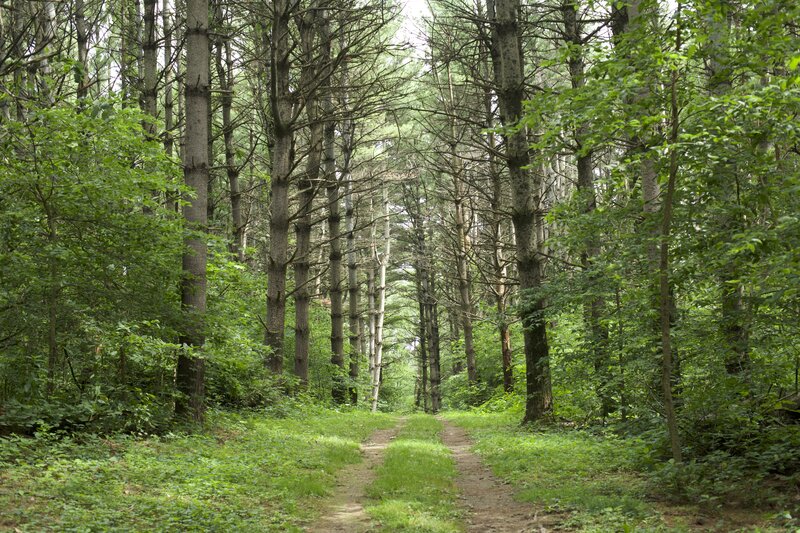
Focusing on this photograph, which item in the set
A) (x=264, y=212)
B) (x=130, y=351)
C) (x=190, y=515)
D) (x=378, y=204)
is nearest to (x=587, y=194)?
(x=190, y=515)

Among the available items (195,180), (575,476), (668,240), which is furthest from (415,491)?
(195,180)

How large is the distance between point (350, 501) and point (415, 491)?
2.53 ft

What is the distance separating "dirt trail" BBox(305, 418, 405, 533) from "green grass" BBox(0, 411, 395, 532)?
0.55 feet

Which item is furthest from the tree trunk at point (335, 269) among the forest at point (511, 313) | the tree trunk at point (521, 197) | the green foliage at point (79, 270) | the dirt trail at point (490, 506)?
the dirt trail at point (490, 506)

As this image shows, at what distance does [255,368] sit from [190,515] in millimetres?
6765

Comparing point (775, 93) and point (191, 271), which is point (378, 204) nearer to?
point (191, 271)

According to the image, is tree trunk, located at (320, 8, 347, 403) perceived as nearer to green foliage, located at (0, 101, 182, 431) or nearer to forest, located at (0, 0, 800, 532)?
forest, located at (0, 0, 800, 532)

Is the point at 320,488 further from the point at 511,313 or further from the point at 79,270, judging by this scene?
the point at 511,313

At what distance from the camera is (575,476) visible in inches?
274

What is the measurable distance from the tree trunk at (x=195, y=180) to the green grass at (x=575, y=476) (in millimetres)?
4767

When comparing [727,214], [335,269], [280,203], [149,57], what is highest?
[149,57]

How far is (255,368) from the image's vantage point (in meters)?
11.7

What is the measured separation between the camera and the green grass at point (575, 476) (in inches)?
201

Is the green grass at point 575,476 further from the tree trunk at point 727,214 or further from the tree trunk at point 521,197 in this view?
the tree trunk at point 727,214
